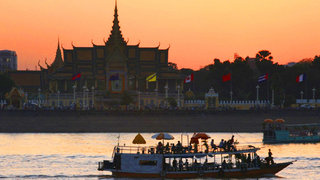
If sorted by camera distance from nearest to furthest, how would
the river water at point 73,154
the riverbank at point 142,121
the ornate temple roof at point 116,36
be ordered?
the river water at point 73,154 < the riverbank at point 142,121 < the ornate temple roof at point 116,36

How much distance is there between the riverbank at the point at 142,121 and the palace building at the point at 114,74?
66.5 ft

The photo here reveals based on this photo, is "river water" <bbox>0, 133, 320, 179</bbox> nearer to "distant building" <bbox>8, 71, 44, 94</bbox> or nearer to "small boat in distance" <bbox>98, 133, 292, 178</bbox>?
"small boat in distance" <bbox>98, 133, 292, 178</bbox>

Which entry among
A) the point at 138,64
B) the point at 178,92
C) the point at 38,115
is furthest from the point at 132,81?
the point at 38,115

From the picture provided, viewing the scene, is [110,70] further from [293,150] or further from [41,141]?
[293,150]

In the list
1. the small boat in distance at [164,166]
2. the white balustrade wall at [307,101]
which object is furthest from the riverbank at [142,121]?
the small boat in distance at [164,166]

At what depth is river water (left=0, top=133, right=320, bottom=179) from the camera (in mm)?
77000

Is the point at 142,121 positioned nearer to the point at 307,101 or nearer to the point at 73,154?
the point at 307,101

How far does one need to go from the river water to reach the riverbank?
4.47m

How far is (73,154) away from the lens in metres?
90.4

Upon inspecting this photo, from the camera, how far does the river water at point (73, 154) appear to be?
77000 millimetres

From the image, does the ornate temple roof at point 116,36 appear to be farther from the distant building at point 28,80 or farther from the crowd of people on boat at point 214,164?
the crowd of people on boat at point 214,164

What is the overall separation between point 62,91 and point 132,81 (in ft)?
38.3

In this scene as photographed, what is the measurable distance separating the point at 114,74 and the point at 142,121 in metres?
26.2

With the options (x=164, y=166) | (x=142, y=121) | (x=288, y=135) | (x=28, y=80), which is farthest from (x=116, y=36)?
(x=164, y=166)
